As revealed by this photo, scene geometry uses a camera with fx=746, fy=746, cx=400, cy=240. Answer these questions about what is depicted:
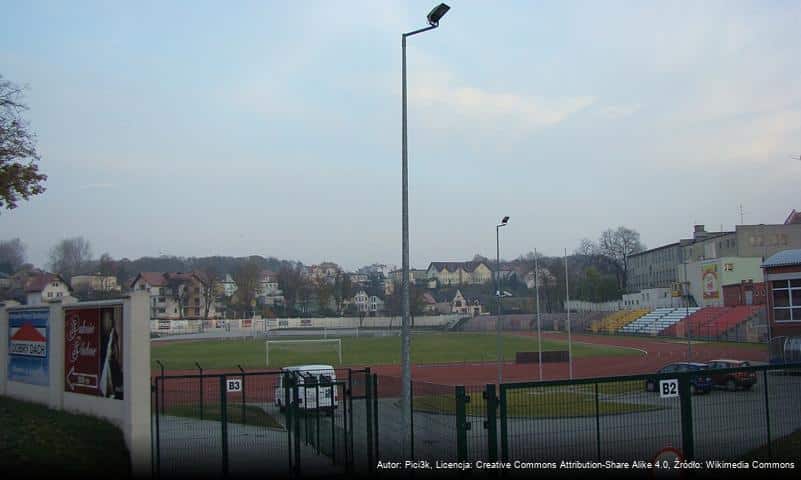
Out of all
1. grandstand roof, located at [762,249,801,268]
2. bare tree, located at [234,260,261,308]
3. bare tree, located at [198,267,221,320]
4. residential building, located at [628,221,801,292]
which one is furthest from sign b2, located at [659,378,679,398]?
bare tree, located at [234,260,261,308]

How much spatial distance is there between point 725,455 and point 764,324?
206 ft

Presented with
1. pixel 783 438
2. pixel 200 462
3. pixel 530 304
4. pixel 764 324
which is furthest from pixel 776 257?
pixel 530 304

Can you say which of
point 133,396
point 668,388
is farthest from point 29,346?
point 668,388

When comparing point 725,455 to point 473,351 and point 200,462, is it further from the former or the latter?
point 473,351

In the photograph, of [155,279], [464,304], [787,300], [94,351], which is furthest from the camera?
[464,304]

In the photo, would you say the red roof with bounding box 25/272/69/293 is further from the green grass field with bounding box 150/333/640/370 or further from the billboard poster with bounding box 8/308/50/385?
the billboard poster with bounding box 8/308/50/385

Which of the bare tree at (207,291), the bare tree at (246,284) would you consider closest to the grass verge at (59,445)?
the bare tree at (207,291)

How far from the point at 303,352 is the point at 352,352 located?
5216 mm

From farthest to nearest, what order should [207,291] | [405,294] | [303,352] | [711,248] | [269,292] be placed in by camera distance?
1. [269,292]
2. [207,291]
3. [711,248]
4. [303,352]
5. [405,294]

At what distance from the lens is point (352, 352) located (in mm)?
70250

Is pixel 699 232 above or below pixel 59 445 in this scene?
above

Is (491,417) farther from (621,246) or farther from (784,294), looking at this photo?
(621,246)

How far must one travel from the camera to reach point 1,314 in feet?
64.3

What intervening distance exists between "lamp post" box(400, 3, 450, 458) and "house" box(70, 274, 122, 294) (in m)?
71.3
